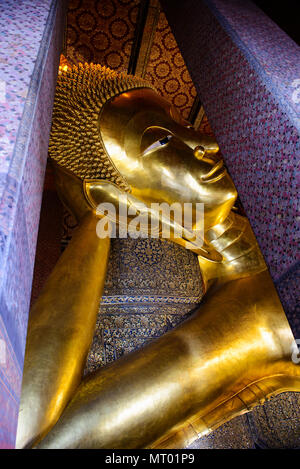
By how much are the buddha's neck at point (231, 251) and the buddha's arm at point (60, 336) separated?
1.92 ft

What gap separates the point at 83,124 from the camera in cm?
166

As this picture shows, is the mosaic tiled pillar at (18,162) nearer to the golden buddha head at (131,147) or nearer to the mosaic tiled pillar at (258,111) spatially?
the mosaic tiled pillar at (258,111)

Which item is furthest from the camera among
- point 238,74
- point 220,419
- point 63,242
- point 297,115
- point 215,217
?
point 63,242

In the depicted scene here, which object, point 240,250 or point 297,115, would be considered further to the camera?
point 240,250

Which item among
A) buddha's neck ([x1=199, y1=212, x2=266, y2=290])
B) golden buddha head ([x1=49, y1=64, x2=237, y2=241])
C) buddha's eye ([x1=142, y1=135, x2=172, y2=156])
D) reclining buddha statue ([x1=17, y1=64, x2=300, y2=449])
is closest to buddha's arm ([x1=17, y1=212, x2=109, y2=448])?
reclining buddha statue ([x1=17, y1=64, x2=300, y2=449])

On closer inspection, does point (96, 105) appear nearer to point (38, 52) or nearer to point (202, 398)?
point (38, 52)

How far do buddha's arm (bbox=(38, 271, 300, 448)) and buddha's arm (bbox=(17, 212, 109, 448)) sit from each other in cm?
9

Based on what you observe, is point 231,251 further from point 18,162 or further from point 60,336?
point 18,162

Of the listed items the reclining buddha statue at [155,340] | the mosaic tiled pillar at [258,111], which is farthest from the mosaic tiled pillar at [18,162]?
the reclining buddha statue at [155,340]

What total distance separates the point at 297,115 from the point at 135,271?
1.30m

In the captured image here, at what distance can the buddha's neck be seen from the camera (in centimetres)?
179

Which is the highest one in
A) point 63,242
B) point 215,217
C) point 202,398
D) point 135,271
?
point 215,217
